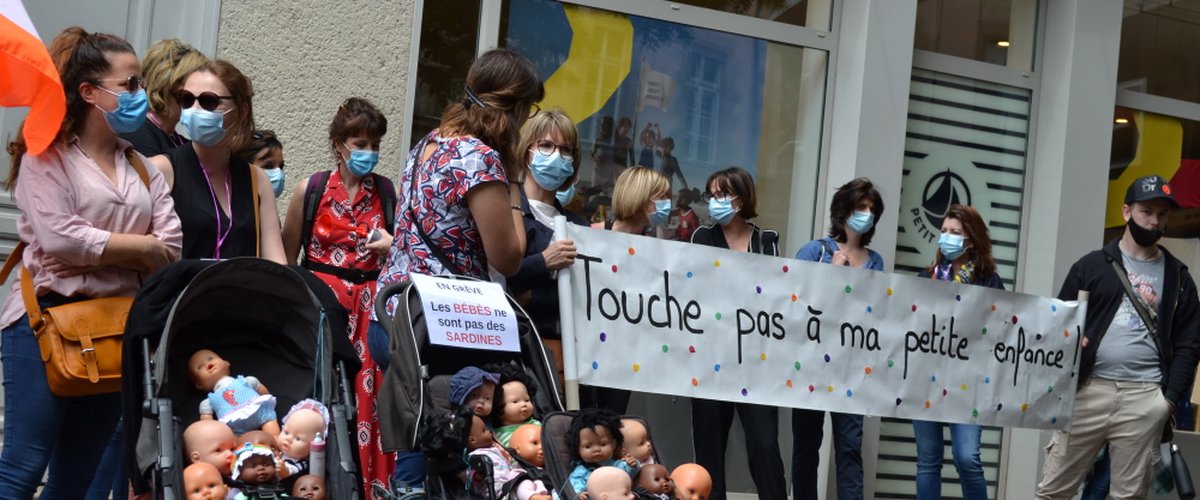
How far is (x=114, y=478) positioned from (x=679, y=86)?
16.4ft

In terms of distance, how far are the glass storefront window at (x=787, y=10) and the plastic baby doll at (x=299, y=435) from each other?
5699 millimetres

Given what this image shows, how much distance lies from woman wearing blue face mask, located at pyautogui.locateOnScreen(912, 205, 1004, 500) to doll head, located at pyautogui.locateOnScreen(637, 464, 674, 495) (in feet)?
12.2

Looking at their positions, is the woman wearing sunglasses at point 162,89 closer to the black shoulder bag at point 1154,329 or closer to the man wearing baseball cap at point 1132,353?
the man wearing baseball cap at point 1132,353

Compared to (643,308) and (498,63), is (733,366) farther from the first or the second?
(498,63)

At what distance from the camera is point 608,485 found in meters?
4.62

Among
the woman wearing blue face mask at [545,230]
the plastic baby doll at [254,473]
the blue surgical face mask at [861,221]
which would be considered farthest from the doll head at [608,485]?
the blue surgical face mask at [861,221]

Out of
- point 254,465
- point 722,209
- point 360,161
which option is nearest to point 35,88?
point 254,465

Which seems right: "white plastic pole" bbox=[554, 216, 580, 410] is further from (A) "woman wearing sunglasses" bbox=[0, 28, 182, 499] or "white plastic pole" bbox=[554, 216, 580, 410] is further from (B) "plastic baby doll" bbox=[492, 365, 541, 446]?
(A) "woman wearing sunglasses" bbox=[0, 28, 182, 499]

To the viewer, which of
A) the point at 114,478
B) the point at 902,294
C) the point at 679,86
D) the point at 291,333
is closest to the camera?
the point at 291,333

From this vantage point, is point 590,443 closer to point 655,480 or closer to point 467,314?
point 655,480

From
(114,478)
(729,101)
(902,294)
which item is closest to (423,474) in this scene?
(114,478)

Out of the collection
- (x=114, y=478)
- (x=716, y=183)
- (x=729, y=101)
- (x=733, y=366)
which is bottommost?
(x=114, y=478)

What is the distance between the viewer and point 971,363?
7.71 meters

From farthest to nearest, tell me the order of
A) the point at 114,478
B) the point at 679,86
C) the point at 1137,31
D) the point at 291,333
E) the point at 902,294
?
1. the point at 1137,31
2. the point at 679,86
3. the point at 902,294
4. the point at 114,478
5. the point at 291,333
